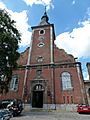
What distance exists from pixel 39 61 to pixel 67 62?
16.2 ft

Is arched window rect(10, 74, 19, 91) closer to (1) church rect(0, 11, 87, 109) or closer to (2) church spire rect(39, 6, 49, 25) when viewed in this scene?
(1) church rect(0, 11, 87, 109)

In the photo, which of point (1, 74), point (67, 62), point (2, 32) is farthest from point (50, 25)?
point (1, 74)

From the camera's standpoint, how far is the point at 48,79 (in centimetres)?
2641

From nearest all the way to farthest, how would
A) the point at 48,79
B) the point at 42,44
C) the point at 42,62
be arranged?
the point at 48,79
the point at 42,62
the point at 42,44

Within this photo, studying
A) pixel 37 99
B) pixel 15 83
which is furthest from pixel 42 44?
pixel 37 99

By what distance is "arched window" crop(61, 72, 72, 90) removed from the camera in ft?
83.4

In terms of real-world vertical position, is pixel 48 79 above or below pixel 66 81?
above

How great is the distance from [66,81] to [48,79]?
9.34ft

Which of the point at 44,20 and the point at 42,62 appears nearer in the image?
the point at 42,62

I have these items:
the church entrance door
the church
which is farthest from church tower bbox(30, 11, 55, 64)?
the church entrance door

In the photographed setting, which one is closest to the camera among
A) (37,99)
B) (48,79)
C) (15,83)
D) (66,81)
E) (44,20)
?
(66,81)

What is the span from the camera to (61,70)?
26.8 m

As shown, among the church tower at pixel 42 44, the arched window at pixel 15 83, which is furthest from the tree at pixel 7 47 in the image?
the church tower at pixel 42 44

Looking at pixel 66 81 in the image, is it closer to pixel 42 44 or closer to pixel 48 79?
pixel 48 79
